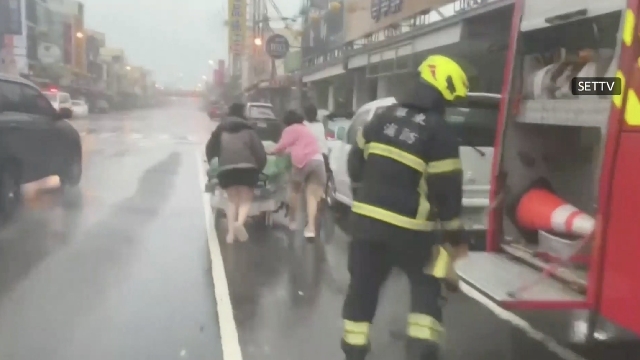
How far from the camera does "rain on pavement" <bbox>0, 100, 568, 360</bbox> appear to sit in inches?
229

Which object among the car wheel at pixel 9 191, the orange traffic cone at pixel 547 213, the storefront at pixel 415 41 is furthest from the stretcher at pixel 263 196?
the orange traffic cone at pixel 547 213

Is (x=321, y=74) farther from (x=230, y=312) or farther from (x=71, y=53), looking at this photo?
(x=71, y=53)

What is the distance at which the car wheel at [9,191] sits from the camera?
11125mm

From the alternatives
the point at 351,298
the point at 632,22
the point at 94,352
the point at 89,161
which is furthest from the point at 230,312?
the point at 89,161

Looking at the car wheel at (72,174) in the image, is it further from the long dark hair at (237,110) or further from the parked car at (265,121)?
the parked car at (265,121)

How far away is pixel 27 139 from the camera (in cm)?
1184

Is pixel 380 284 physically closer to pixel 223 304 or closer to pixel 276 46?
pixel 223 304

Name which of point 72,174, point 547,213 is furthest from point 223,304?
point 72,174

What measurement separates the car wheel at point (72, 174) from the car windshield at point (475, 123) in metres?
7.81

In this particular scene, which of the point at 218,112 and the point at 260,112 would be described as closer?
the point at 218,112

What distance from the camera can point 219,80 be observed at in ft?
250

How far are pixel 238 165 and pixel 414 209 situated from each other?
17.0 ft

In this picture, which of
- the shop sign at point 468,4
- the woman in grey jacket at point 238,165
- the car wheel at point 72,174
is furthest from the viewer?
the car wheel at point 72,174

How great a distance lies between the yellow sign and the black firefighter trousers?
166 ft
